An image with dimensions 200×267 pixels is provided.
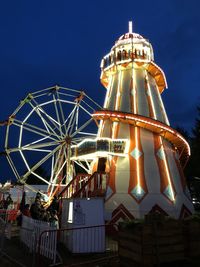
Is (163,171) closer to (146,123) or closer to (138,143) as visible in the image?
(138,143)

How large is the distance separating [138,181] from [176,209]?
106 inches

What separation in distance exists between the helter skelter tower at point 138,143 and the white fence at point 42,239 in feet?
21.4

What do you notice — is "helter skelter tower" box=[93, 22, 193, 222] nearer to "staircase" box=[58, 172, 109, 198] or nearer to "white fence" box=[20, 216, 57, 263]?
"staircase" box=[58, 172, 109, 198]

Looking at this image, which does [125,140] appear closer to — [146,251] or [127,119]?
[127,119]

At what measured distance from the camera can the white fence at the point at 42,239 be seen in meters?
10.2

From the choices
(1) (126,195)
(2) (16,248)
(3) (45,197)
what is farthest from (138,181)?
(2) (16,248)

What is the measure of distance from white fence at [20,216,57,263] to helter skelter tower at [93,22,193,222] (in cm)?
651

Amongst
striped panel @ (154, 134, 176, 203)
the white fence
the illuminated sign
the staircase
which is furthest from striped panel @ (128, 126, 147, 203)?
the white fence

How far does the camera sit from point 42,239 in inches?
428

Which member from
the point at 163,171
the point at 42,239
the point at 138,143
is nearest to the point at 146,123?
the point at 138,143

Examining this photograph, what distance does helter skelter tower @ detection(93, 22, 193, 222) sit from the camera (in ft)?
60.5

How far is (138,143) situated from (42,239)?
1063cm

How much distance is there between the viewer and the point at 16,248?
12.7 m

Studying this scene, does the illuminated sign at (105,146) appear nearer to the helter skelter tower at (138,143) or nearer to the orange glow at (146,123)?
the helter skelter tower at (138,143)
